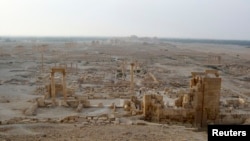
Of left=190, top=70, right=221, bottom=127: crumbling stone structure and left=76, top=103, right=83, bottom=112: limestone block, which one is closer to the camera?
left=190, top=70, right=221, bottom=127: crumbling stone structure

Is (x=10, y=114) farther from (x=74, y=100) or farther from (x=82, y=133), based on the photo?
(x=82, y=133)

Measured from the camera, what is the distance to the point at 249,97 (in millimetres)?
26547

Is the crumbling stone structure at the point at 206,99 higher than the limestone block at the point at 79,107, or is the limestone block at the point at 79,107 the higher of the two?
the crumbling stone structure at the point at 206,99

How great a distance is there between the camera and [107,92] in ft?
85.1

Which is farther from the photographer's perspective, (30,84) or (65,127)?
(30,84)

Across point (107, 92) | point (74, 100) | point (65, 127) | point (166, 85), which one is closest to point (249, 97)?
point (166, 85)

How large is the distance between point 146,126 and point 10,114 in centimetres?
779

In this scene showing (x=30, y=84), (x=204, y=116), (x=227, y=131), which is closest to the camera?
(x=227, y=131)

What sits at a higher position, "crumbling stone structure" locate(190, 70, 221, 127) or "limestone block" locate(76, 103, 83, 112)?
"crumbling stone structure" locate(190, 70, 221, 127)

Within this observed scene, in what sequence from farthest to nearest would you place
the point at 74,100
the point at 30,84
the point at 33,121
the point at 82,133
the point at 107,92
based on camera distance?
the point at 30,84
the point at 107,92
the point at 74,100
the point at 33,121
the point at 82,133

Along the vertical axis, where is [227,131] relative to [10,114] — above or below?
above

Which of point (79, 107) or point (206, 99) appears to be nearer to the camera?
point (206, 99)

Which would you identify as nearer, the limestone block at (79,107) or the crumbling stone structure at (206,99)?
the crumbling stone structure at (206,99)

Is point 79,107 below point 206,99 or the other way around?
below
